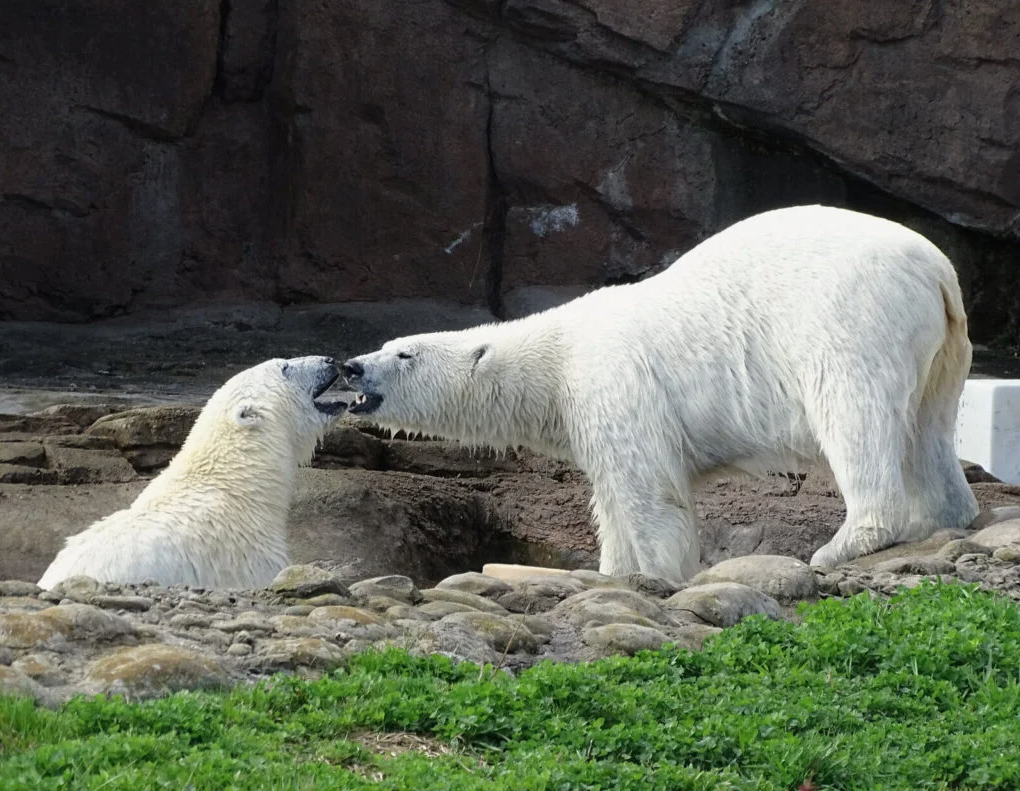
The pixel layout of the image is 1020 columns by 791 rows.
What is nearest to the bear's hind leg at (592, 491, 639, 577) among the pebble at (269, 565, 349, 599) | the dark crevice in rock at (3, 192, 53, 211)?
the pebble at (269, 565, 349, 599)

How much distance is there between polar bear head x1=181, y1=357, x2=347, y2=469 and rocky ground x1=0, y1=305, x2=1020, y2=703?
2.19 feet

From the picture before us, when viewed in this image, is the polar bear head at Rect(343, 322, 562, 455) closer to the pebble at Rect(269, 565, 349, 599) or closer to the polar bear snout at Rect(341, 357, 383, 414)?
the polar bear snout at Rect(341, 357, 383, 414)

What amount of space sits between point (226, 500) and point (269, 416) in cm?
54

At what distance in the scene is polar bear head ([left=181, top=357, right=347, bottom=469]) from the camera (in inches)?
265

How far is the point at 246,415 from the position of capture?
680 cm

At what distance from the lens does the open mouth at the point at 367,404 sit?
315 inches

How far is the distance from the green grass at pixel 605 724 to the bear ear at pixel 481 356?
10.8ft

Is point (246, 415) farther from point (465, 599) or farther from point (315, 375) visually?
point (465, 599)

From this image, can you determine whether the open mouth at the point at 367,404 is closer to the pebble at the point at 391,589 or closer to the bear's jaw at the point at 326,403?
the bear's jaw at the point at 326,403

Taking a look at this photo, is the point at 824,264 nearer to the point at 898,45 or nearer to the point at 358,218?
the point at 898,45

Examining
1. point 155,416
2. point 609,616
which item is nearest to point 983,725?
point 609,616

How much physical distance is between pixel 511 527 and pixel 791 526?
69.2 inches

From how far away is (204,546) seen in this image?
6246mm

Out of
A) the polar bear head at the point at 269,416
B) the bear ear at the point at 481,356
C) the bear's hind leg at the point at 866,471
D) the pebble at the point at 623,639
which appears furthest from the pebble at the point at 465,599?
the bear ear at the point at 481,356
